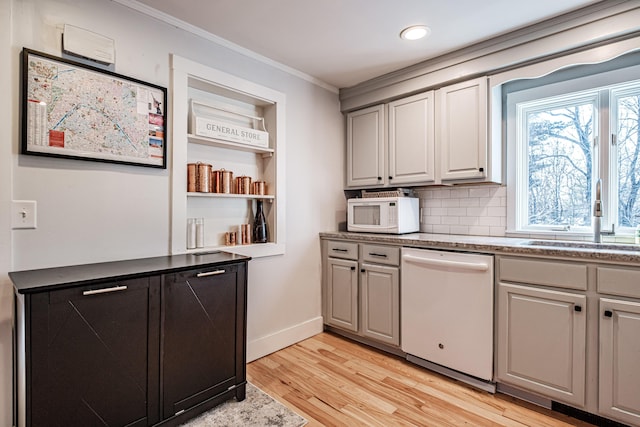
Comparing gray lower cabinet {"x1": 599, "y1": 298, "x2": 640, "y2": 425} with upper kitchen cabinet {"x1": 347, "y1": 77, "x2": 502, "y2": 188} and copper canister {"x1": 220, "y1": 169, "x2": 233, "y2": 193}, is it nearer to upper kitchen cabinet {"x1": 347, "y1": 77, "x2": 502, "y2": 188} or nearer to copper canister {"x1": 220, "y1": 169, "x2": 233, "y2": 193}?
upper kitchen cabinet {"x1": 347, "y1": 77, "x2": 502, "y2": 188}

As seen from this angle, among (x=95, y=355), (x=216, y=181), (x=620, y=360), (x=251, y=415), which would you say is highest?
(x=216, y=181)

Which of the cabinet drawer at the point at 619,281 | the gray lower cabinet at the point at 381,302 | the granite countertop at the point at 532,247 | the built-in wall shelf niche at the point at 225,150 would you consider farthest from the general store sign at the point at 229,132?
the cabinet drawer at the point at 619,281

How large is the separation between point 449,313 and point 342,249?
104 cm

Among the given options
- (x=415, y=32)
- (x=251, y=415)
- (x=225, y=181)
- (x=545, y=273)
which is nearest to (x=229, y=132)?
(x=225, y=181)

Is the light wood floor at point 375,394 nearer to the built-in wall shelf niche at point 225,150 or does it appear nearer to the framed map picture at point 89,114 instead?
the built-in wall shelf niche at point 225,150

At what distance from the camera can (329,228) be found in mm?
3217

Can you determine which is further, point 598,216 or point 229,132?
point 229,132

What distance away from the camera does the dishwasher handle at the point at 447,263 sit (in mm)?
2079

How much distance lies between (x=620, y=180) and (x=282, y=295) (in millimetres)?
Answer: 2630

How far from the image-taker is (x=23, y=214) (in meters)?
1.57

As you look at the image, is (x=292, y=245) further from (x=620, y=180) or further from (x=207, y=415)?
(x=620, y=180)

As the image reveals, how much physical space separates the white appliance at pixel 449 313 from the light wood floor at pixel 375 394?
14 centimetres

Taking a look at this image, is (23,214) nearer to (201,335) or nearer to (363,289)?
(201,335)

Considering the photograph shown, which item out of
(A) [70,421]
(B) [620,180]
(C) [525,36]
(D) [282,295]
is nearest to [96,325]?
(A) [70,421]
